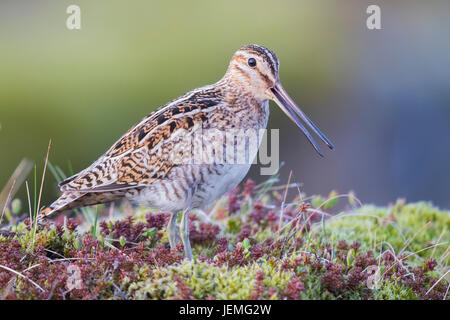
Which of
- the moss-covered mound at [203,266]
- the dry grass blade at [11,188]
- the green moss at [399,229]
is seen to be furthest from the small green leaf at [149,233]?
the green moss at [399,229]

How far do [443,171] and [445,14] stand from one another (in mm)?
5478

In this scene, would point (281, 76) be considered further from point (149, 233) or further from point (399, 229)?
point (149, 233)

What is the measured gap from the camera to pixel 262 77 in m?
4.65

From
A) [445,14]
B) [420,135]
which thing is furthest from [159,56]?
[445,14]

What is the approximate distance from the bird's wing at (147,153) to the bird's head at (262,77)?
0.37 metres

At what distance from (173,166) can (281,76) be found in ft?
24.5

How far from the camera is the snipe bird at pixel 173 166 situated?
423 centimetres

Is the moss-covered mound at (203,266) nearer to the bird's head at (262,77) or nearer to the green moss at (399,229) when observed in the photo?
the green moss at (399,229)

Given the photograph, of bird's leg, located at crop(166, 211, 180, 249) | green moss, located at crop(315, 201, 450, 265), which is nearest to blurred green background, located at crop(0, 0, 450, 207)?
green moss, located at crop(315, 201, 450, 265)

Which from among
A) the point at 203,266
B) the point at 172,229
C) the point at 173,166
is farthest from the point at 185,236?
the point at 203,266

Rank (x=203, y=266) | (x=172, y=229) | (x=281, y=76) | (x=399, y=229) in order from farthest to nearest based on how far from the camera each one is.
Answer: (x=281, y=76) < (x=399, y=229) < (x=172, y=229) < (x=203, y=266)

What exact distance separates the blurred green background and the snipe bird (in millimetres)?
3744

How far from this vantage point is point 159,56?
12094mm

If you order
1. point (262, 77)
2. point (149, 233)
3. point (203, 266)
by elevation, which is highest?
point (262, 77)
